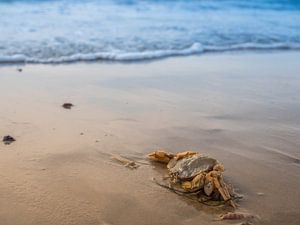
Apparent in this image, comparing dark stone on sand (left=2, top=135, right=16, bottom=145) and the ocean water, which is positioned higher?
the ocean water

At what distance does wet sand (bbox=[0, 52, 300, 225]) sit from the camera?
11.3ft

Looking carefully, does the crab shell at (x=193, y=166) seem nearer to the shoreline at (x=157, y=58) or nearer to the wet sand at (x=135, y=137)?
the wet sand at (x=135, y=137)

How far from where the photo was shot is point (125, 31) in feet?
38.3

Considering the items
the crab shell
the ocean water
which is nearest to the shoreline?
the ocean water

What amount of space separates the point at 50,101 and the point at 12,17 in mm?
7986

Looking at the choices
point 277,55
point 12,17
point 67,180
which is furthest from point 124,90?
point 12,17

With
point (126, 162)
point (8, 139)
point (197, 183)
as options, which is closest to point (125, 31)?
point (8, 139)

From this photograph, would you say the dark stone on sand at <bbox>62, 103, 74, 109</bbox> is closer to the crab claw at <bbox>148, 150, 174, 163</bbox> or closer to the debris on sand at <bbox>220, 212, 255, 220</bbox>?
the crab claw at <bbox>148, 150, 174, 163</bbox>

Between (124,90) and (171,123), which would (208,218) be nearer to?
(171,123)

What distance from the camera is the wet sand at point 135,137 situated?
135 inches

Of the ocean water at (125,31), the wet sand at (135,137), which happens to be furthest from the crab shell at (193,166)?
the ocean water at (125,31)

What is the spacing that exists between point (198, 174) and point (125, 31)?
8.49 metres

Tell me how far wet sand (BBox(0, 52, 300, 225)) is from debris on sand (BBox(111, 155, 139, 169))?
92 millimetres

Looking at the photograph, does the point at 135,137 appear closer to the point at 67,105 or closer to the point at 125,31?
the point at 67,105
